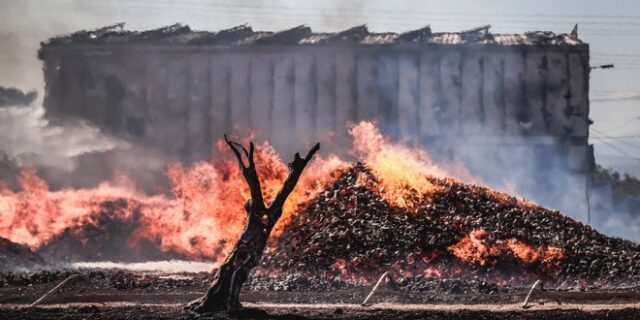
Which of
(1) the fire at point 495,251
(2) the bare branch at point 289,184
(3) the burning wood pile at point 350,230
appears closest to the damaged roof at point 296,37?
(3) the burning wood pile at point 350,230

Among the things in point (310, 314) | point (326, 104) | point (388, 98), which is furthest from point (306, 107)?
point (310, 314)

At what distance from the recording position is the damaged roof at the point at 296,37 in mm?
33875

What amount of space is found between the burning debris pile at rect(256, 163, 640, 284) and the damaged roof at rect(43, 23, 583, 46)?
10338mm

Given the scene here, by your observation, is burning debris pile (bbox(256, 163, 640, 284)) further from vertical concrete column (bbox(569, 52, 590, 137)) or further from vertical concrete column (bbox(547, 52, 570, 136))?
vertical concrete column (bbox(569, 52, 590, 137))

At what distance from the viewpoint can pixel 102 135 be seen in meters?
35.0

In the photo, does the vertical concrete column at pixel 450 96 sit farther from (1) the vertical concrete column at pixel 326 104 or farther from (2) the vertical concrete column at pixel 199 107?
(2) the vertical concrete column at pixel 199 107

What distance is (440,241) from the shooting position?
22438 millimetres

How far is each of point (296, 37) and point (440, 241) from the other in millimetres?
14353

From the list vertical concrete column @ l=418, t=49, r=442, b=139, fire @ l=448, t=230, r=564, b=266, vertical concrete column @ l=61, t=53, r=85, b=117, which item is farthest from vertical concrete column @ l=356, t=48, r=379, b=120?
fire @ l=448, t=230, r=564, b=266

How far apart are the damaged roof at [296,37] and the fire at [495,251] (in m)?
12.7

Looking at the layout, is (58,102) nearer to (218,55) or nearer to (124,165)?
(124,165)

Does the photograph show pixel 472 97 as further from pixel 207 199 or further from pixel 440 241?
pixel 440 241

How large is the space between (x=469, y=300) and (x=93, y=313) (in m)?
7.43

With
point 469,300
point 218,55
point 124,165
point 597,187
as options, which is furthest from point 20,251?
point 597,187
